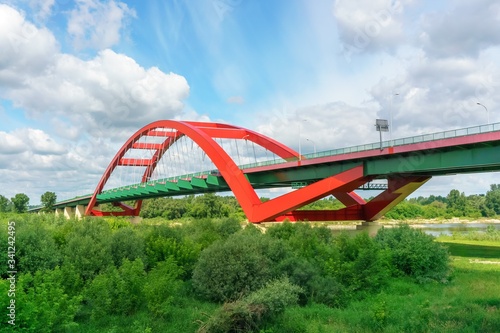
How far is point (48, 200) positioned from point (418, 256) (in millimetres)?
105040

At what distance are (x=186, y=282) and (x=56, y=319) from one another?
6.74m

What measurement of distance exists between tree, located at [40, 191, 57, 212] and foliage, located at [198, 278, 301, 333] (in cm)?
10581

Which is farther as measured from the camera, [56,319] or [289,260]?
[289,260]

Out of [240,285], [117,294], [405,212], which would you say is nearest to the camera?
[117,294]

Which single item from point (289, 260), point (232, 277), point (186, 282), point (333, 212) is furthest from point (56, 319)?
point (333, 212)

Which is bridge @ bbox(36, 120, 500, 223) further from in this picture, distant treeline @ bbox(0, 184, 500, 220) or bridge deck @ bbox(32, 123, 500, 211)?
distant treeline @ bbox(0, 184, 500, 220)

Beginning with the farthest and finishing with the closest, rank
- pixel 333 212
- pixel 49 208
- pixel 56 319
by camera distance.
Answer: pixel 49 208 < pixel 333 212 < pixel 56 319

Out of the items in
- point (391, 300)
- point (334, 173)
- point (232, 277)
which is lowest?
point (391, 300)

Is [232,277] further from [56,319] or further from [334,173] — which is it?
[334,173]

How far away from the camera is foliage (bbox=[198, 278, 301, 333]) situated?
10773 mm

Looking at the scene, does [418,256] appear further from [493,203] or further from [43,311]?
[493,203]

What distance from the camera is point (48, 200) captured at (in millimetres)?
106438

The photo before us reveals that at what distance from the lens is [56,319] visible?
9930 mm

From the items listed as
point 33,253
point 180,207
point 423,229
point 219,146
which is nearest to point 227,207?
point 180,207
